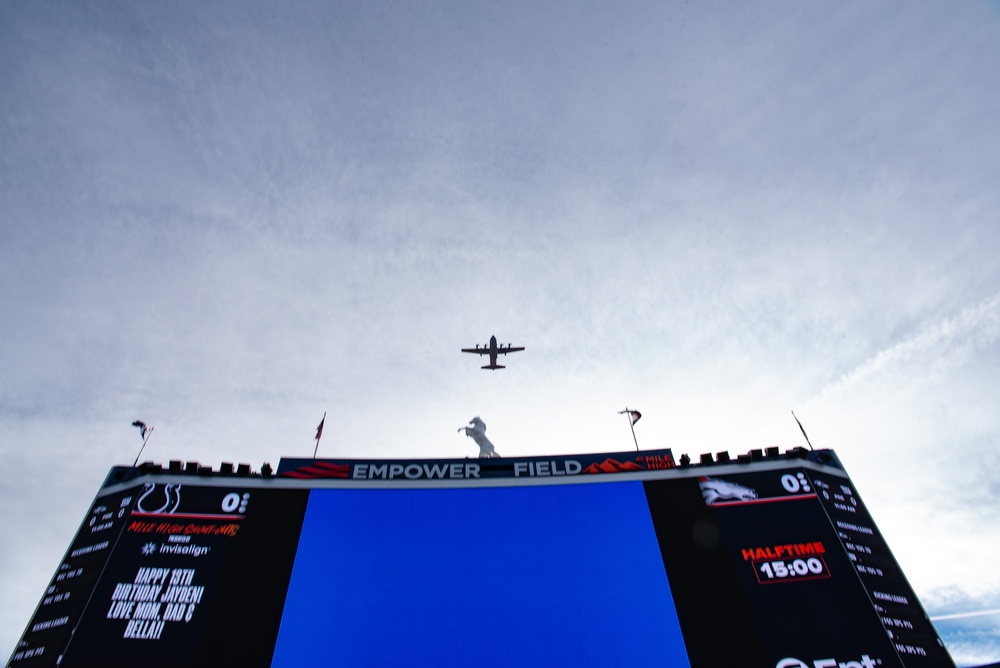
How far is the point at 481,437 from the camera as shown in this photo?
34.8 meters

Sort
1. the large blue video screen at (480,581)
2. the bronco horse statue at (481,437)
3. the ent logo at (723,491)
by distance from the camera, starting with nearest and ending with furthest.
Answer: the large blue video screen at (480,581), the ent logo at (723,491), the bronco horse statue at (481,437)

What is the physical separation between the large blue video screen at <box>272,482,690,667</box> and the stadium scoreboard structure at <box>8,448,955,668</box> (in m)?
0.08

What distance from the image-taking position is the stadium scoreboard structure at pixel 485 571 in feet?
73.9

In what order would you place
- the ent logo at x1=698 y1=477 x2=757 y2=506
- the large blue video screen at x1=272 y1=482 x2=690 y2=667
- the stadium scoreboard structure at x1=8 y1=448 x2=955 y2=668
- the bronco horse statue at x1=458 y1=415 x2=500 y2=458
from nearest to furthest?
the stadium scoreboard structure at x1=8 y1=448 x2=955 y2=668 → the large blue video screen at x1=272 y1=482 x2=690 y2=667 → the ent logo at x1=698 y1=477 x2=757 y2=506 → the bronco horse statue at x1=458 y1=415 x2=500 y2=458

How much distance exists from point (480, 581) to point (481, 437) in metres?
10.6

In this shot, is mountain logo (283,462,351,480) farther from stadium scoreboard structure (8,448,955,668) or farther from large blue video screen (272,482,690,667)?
large blue video screen (272,482,690,667)

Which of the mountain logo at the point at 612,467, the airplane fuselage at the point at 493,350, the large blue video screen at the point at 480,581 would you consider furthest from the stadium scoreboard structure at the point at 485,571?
the airplane fuselage at the point at 493,350

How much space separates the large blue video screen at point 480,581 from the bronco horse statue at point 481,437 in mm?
5038

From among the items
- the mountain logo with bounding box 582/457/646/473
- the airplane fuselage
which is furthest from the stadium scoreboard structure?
the airplane fuselage

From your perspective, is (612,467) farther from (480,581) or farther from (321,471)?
(321,471)

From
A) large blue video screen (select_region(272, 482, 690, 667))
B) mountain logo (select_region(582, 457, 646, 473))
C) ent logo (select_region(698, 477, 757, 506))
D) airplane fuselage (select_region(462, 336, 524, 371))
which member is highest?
airplane fuselage (select_region(462, 336, 524, 371))

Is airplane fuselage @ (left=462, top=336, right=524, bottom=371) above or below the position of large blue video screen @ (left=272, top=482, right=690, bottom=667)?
above

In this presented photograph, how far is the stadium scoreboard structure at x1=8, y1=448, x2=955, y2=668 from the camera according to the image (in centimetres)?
2253

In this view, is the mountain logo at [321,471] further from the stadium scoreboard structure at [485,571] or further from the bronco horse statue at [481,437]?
the bronco horse statue at [481,437]
